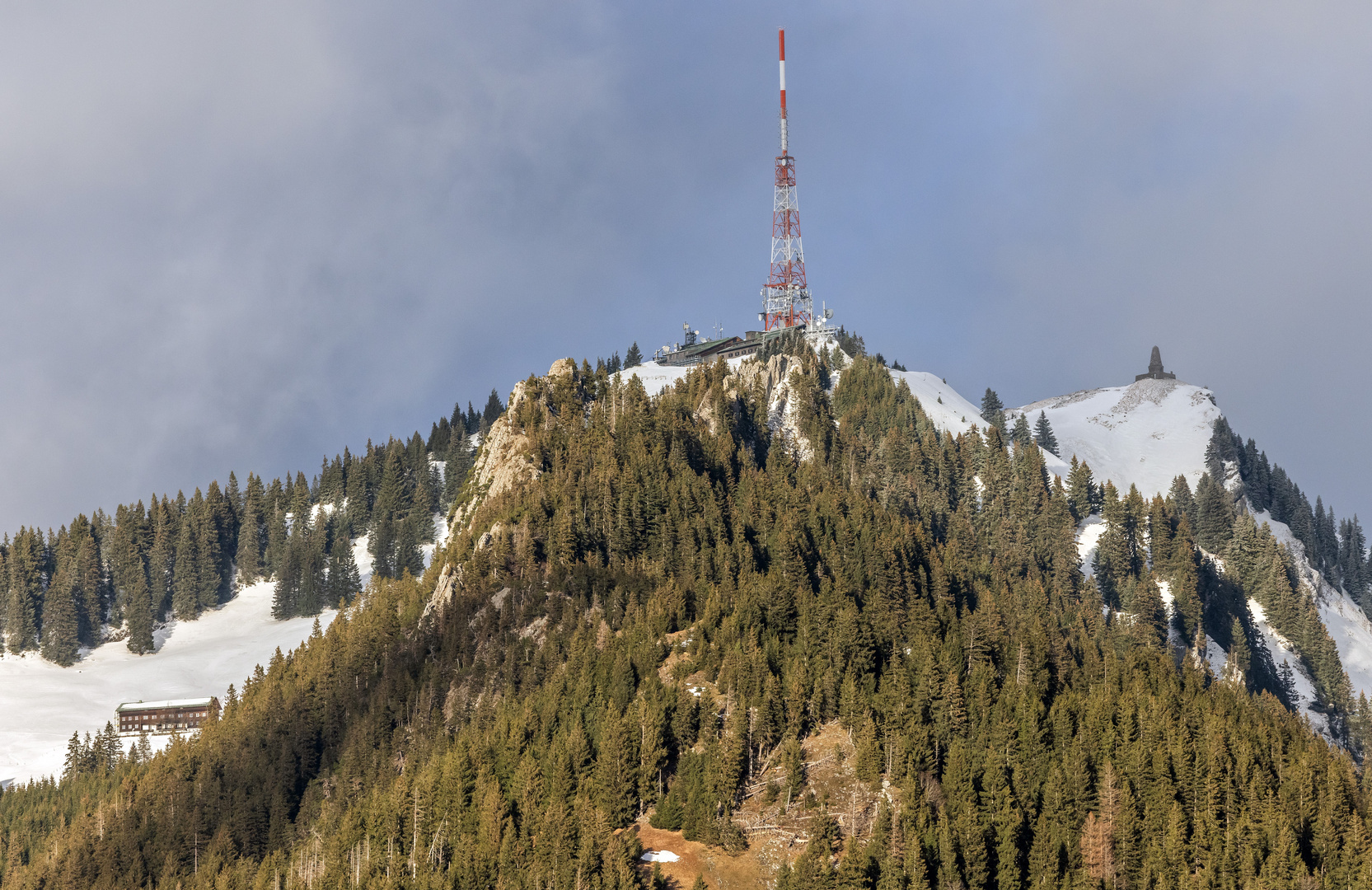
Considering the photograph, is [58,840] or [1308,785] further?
[58,840]

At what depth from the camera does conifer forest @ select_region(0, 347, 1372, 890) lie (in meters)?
100

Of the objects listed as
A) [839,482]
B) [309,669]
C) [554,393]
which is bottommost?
[309,669]

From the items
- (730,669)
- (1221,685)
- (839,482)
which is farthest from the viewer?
(839,482)

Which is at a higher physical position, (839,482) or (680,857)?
(839,482)

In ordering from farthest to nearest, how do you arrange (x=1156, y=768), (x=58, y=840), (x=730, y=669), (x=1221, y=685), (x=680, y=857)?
(x=58, y=840), (x=1221, y=685), (x=730, y=669), (x=1156, y=768), (x=680, y=857)

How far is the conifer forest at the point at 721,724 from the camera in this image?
100 m

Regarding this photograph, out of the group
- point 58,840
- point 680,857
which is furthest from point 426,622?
point 680,857

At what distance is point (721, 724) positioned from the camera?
112 meters

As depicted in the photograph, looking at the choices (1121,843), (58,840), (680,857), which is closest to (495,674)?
(680,857)

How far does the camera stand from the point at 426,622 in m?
151

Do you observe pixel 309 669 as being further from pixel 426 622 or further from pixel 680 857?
pixel 680 857

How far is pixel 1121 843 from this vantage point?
100062 mm

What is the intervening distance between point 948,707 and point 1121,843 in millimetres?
18659

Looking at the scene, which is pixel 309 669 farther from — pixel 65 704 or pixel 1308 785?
pixel 1308 785
